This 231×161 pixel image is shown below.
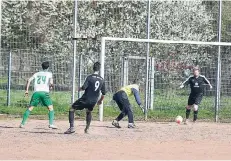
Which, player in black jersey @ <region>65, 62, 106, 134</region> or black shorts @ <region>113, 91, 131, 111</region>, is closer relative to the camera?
player in black jersey @ <region>65, 62, 106, 134</region>

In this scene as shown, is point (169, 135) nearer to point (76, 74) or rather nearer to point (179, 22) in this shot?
point (76, 74)

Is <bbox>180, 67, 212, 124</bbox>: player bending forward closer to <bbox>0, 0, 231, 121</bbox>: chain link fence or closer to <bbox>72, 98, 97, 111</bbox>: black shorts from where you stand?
<bbox>0, 0, 231, 121</bbox>: chain link fence

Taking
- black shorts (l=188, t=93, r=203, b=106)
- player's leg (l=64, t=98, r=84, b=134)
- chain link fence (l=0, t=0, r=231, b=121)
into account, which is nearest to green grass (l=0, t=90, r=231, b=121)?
chain link fence (l=0, t=0, r=231, b=121)

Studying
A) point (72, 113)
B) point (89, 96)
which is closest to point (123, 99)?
point (89, 96)

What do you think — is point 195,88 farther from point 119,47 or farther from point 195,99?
point 119,47

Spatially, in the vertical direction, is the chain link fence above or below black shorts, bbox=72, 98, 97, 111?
above

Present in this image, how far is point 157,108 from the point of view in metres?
23.2

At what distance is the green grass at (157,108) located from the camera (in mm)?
22656

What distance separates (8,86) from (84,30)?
5037 millimetres

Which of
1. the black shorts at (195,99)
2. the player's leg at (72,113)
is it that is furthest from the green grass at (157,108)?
the player's leg at (72,113)

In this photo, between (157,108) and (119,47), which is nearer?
(157,108)

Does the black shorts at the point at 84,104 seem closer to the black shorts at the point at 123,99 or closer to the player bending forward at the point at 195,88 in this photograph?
the black shorts at the point at 123,99

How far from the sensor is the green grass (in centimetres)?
2266

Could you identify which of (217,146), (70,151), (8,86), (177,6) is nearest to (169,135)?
(217,146)
